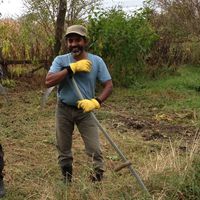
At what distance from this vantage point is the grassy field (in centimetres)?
414

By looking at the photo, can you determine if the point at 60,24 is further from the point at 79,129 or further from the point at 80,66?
the point at 80,66

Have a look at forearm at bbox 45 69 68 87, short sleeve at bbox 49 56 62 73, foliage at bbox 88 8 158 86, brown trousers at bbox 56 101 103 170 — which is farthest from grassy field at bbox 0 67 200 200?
short sleeve at bbox 49 56 62 73

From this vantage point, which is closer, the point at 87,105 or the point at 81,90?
the point at 87,105

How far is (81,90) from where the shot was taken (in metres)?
4.77

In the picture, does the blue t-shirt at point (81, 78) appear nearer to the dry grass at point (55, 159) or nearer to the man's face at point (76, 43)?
the man's face at point (76, 43)

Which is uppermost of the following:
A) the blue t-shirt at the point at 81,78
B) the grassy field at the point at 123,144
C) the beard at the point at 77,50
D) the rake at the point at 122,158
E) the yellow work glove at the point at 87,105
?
the beard at the point at 77,50

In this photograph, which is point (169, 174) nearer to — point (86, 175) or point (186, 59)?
point (86, 175)

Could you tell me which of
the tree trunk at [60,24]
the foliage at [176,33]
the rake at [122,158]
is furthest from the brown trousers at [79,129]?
the foliage at [176,33]

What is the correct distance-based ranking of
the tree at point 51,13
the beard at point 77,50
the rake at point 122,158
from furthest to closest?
the tree at point 51,13 → the beard at point 77,50 → the rake at point 122,158

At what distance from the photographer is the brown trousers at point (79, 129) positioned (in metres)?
4.87

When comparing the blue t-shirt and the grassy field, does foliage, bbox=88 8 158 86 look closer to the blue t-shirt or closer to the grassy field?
the grassy field

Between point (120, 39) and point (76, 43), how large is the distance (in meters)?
7.73

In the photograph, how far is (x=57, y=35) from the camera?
12.3 m

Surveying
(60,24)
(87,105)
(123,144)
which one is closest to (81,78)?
(87,105)
